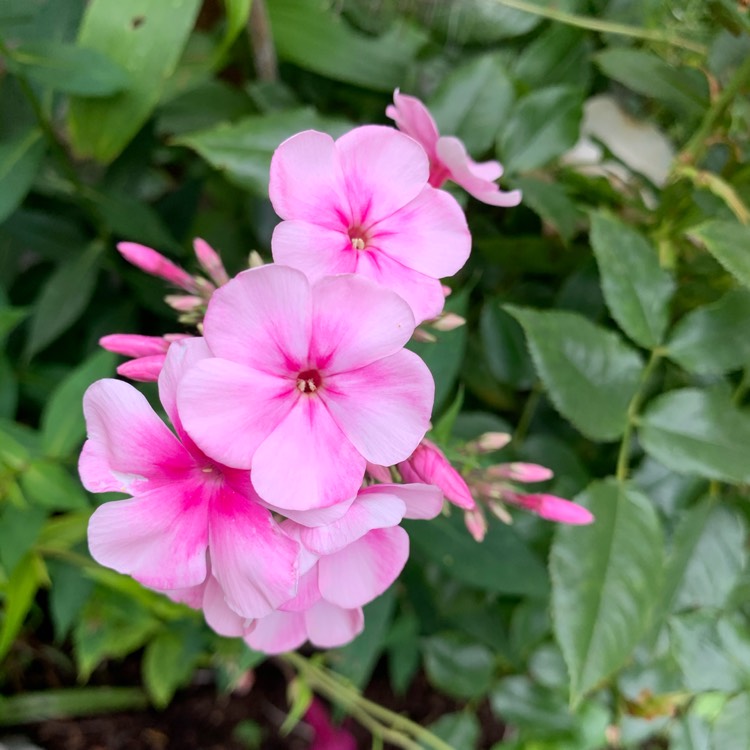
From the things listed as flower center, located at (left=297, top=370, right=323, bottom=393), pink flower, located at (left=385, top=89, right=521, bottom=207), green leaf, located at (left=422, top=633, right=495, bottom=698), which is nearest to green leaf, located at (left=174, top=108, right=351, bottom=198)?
pink flower, located at (left=385, top=89, right=521, bottom=207)

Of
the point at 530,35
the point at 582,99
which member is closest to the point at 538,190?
the point at 582,99

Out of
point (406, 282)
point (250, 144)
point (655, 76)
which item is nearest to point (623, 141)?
point (655, 76)

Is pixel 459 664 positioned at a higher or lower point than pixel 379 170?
lower

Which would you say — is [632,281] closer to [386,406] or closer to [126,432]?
[386,406]

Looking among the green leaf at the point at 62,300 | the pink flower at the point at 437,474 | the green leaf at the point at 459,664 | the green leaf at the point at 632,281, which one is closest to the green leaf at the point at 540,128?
the green leaf at the point at 632,281

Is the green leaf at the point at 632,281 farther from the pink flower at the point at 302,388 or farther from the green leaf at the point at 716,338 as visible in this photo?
the pink flower at the point at 302,388

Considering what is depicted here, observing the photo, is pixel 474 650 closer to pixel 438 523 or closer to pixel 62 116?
pixel 438 523
